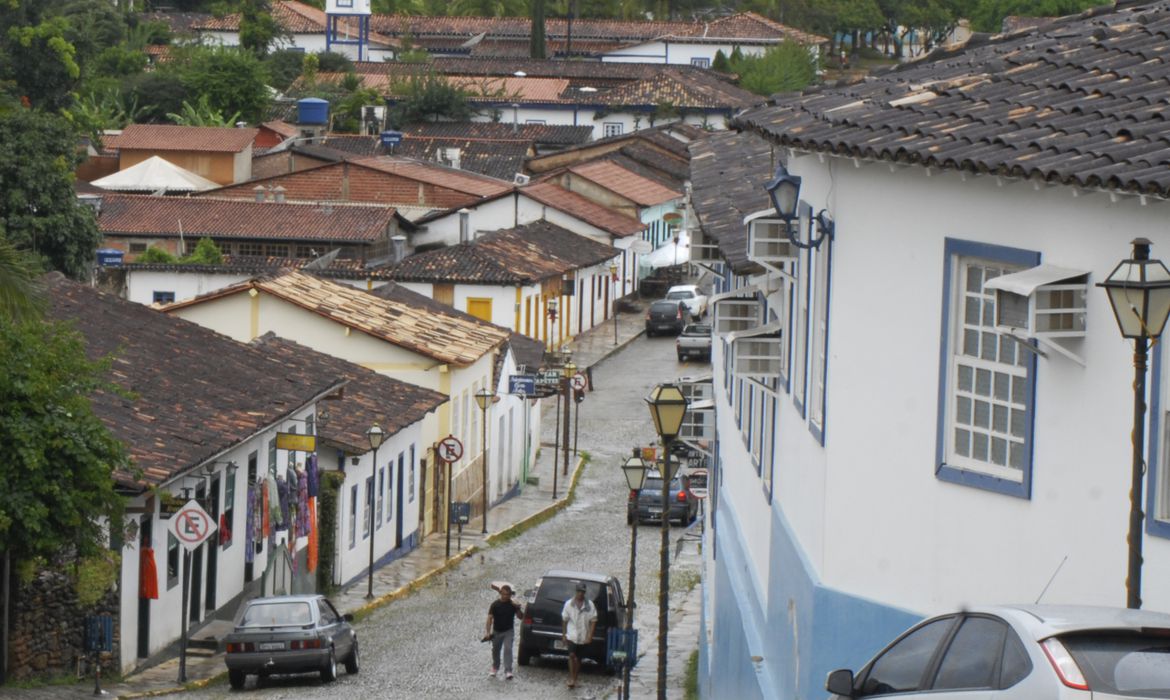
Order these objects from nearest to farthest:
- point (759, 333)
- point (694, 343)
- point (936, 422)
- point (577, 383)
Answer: point (936, 422) < point (759, 333) < point (577, 383) < point (694, 343)

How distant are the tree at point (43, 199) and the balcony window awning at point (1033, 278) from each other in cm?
4577

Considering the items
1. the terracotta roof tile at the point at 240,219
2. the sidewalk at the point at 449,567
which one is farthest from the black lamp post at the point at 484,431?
the terracotta roof tile at the point at 240,219

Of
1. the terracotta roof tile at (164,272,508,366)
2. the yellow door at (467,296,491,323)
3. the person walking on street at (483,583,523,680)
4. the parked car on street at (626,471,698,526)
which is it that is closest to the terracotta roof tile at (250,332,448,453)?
the terracotta roof tile at (164,272,508,366)

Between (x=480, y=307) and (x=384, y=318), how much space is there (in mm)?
16894

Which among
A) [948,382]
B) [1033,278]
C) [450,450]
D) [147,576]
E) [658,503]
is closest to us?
[1033,278]

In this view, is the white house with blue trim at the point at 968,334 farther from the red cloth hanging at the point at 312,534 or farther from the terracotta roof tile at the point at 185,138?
the terracotta roof tile at the point at 185,138

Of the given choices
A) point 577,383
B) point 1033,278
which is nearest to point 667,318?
point 577,383

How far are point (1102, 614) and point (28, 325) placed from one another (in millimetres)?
16385

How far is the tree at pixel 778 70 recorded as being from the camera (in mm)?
118312

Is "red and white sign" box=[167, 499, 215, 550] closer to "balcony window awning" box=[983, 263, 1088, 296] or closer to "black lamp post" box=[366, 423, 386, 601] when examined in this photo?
"black lamp post" box=[366, 423, 386, 601]

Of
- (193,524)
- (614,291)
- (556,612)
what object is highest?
(614,291)

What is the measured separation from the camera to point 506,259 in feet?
202

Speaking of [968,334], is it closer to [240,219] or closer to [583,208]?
[240,219]

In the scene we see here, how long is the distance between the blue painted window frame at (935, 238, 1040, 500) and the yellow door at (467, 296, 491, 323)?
4831 cm
